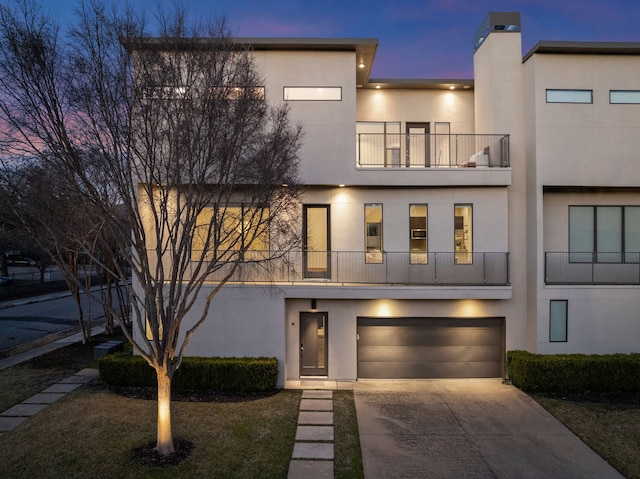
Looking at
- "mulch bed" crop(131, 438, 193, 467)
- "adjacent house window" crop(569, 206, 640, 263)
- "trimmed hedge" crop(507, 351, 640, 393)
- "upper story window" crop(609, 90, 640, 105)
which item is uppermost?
"upper story window" crop(609, 90, 640, 105)

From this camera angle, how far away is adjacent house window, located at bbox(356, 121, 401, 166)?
14.6 meters

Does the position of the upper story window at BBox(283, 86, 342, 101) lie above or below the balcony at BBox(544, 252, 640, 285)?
above

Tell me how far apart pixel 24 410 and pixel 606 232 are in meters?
16.7

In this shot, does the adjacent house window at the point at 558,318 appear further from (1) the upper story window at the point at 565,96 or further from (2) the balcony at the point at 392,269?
(1) the upper story window at the point at 565,96

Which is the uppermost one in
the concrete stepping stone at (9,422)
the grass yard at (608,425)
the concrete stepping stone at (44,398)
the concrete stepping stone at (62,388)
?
the concrete stepping stone at (62,388)

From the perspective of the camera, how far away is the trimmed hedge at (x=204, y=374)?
11.7 meters

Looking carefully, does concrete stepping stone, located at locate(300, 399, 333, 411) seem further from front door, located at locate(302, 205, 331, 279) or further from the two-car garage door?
front door, located at locate(302, 205, 331, 279)

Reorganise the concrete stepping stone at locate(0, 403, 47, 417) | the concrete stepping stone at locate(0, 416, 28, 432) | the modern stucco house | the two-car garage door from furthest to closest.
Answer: the two-car garage door < the modern stucco house < the concrete stepping stone at locate(0, 403, 47, 417) < the concrete stepping stone at locate(0, 416, 28, 432)

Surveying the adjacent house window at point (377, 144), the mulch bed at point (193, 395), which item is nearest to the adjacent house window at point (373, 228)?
the adjacent house window at point (377, 144)

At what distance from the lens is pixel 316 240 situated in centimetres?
1366

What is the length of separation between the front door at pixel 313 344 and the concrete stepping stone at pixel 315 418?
258 cm

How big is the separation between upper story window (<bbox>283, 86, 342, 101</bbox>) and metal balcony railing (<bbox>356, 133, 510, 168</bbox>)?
5.43ft

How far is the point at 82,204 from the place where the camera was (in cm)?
838

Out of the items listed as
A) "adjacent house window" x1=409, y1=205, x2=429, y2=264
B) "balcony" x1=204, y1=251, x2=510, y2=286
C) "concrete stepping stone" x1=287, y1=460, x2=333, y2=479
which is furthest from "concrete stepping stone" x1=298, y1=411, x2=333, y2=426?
"adjacent house window" x1=409, y1=205, x2=429, y2=264
